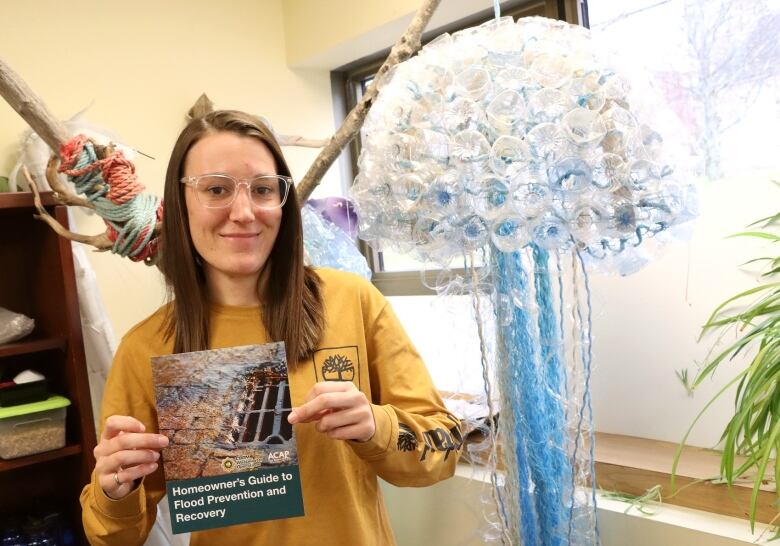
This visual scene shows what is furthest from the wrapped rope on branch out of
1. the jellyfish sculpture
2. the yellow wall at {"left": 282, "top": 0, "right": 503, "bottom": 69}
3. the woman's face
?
the yellow wall at {"left": 282, "top": 0, "right": 503, "bottom": 69}

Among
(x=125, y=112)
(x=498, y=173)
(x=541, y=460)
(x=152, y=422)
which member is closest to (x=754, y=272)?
(x=541, y=460)

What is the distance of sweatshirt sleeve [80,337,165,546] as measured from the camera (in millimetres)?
982

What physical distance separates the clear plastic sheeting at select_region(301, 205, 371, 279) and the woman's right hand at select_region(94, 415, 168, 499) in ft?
3.30

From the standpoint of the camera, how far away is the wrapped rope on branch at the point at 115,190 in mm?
1371

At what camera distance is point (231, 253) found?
1026 mm

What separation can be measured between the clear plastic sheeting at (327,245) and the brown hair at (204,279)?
0.79 m

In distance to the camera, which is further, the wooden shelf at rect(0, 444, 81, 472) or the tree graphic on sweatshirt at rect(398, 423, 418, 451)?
the wooden shelf at rect(0, 444, 81, 472)

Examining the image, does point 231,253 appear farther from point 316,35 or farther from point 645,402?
point 316,35

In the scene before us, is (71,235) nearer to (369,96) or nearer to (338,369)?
(369,96)

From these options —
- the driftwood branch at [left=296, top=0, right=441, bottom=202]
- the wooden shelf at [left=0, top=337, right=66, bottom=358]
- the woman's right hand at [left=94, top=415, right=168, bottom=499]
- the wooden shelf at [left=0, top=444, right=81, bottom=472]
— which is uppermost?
the driftwood branch at [left=296, top=0, right=441, bottom=202]

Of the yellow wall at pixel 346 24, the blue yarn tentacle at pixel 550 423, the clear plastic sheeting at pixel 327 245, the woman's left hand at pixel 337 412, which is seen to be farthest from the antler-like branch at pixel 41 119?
the yellow wall at pixel 346 24

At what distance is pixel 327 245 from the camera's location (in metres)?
1.92

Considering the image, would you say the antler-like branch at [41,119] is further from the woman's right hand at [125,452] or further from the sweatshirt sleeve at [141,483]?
the woman's right hand at [125,452]

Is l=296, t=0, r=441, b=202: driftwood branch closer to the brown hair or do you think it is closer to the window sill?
the brown hair
